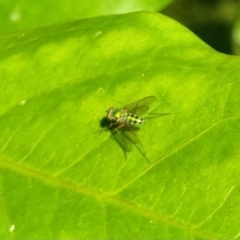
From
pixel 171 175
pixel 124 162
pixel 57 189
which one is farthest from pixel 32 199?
pixel 171 175

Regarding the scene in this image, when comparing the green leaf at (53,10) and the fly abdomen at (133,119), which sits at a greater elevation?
the green leaf at (53,10)

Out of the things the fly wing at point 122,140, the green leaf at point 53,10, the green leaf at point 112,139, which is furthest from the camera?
the green leaf at point 53,10

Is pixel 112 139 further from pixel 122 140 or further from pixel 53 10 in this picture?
pixel 53 10

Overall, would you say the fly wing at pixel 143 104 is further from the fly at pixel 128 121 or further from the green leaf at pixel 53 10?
the green leaf at pixel 53 10

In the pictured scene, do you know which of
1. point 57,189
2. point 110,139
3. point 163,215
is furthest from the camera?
point 110,139

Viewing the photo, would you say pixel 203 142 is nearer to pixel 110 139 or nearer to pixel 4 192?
pixel 110 139

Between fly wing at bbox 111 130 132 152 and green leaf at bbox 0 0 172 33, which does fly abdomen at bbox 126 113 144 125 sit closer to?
fly wing at bbox 111 130 132 152

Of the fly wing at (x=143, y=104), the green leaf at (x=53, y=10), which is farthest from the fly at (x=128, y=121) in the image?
the green leaf at (x=53, y=10)

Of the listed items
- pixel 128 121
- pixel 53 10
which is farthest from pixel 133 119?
pixel 53 10
